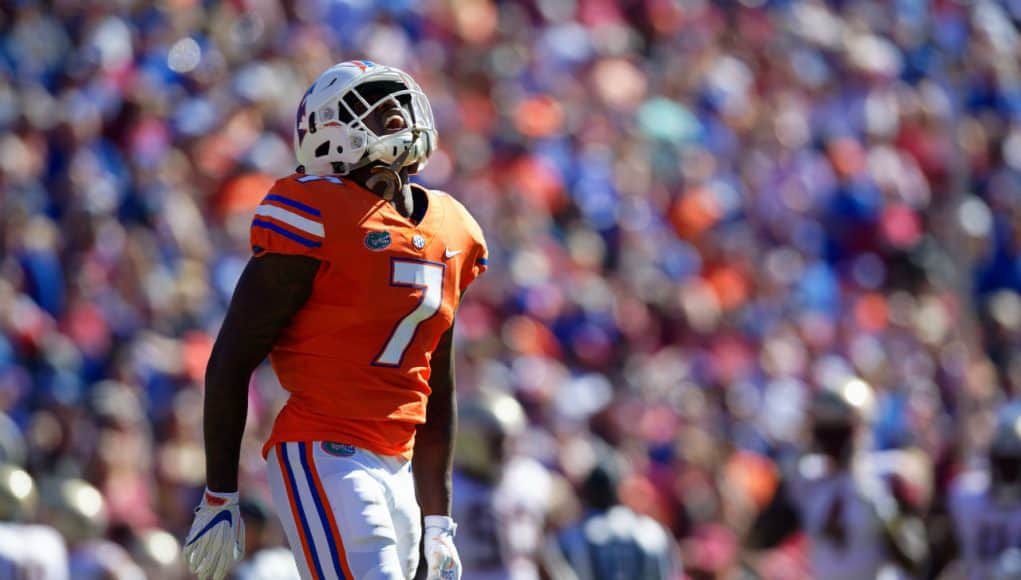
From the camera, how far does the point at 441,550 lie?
4922 millimetres

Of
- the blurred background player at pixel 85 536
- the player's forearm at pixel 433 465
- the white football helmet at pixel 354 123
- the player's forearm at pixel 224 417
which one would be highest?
the white football helmet at pixel 354 123

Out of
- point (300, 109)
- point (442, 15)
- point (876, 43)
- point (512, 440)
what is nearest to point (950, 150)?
point (876, 43)

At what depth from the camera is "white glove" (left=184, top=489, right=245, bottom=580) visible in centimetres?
453

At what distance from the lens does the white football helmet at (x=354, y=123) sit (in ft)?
15.6

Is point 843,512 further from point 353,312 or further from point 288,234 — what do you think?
point 288,234

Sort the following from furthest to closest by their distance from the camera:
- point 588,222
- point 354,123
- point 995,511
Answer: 1. point 588,222
2. point 995,511
3. point 354,123

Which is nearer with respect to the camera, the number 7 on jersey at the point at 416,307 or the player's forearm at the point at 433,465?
the number 7 on jersey at the point at 416,307

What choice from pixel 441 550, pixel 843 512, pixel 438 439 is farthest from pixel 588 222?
pixel 441 550

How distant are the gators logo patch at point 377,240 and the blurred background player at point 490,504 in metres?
3.13

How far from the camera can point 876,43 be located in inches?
685

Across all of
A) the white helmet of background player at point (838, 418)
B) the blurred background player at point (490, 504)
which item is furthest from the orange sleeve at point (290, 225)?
the white helmet of background player at point (838, 418)

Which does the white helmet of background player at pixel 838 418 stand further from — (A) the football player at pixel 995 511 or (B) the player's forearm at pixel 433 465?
(B) the player's forearm at pixel 433 465

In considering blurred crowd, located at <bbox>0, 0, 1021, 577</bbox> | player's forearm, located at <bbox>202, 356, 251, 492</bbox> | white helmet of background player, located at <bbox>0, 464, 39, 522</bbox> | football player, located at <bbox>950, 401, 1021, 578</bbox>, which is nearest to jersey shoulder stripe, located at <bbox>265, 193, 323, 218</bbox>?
player's forearm, located at <bbox>202, 356, 251, 492</bbox>

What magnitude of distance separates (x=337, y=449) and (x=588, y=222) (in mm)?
9062
